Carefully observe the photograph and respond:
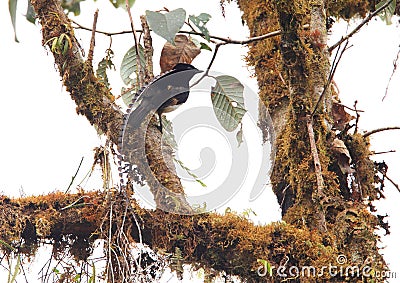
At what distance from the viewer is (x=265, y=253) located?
1295 mm

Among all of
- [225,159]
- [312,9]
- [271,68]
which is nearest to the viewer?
[225,159]

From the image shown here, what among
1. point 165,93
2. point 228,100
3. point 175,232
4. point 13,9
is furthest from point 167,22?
point 13,9

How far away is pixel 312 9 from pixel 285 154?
415 millimetres

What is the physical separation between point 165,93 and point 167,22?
0.20 metres

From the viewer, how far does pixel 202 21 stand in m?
1.40

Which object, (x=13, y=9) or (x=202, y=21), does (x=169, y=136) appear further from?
(x=13, y=9)

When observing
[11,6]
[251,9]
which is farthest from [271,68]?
[11,6]

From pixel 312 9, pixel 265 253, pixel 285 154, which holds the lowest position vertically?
pixel 265 253

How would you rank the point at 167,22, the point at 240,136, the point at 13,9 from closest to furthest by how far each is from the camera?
the point at 13,9 < the point at 167,22 < the point at 240,136

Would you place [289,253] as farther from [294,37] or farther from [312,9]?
[312,9]

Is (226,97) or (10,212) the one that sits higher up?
(226,97)

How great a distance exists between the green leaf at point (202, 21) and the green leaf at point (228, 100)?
0.43 ft

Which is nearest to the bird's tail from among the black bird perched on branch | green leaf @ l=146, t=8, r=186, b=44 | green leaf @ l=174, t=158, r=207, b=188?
the black bird perched on branch

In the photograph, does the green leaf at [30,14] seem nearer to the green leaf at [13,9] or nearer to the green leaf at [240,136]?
the green leaf at [240,136]
